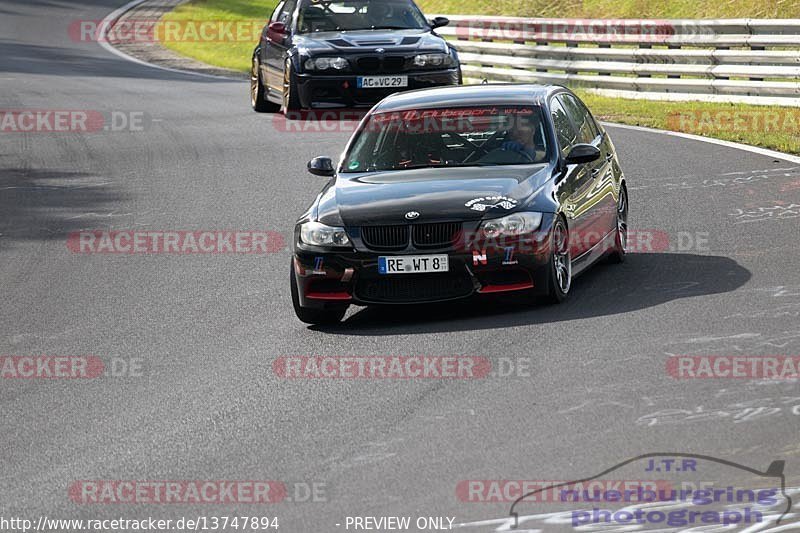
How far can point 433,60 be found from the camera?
2089 cm

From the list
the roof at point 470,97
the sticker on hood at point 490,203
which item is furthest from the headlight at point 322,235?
the roof at point 470,97

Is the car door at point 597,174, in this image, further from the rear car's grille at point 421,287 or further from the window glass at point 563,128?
the rear car's grille at point 421,287

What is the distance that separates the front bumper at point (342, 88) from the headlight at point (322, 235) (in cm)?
1051

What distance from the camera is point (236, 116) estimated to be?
75.0ft

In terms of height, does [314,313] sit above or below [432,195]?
below

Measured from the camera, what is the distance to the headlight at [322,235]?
10109 millimetres

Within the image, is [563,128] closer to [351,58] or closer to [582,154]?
[582,154]

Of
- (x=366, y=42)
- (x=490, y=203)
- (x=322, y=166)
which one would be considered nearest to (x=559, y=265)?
(x=490, y=203)

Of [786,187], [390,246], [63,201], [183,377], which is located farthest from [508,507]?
[63,201]

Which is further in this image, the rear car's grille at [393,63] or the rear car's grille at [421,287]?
the rear car's grille at [393,63]

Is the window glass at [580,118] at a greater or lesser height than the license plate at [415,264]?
greater

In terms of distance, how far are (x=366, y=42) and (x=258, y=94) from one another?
266cm

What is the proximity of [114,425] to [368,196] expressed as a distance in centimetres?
306

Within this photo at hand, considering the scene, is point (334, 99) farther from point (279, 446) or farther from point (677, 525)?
point (677, 525)
